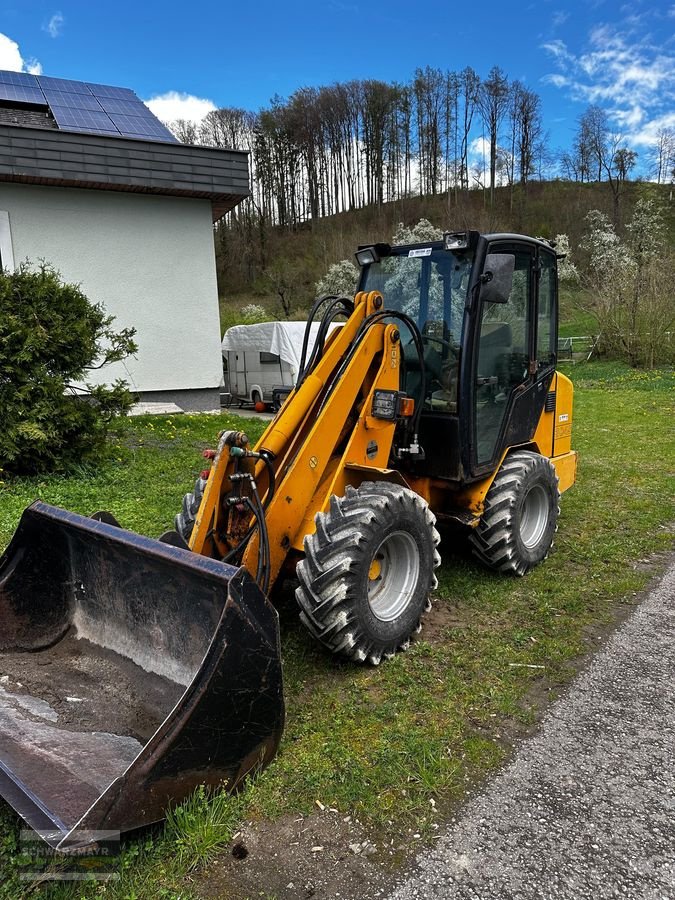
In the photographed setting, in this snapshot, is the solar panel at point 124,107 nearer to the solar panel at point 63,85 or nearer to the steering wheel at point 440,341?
the solar panel at point 63,85

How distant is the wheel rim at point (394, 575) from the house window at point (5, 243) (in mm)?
9804

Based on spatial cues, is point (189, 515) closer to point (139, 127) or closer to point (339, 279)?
point (139, 127)


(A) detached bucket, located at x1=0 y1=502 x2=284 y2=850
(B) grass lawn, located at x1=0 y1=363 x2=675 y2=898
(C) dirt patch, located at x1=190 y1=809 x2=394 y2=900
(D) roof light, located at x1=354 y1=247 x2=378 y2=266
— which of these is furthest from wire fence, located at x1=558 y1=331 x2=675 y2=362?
(C) dirt patch, located at x1=190 y1=809 x2=394 y2=900

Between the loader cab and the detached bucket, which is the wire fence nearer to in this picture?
the loader cab

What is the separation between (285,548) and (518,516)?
1.92 m

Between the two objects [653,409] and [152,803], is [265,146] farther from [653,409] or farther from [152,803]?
[152,803]

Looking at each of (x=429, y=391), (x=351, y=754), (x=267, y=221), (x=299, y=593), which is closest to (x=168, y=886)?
(x=351, y=754)

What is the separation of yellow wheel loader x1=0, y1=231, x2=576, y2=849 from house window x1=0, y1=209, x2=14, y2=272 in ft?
27.9

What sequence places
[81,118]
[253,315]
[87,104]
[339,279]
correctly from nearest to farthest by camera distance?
1. [81,118]
2. [87,104]
3. [253,315]
4. [339,279]

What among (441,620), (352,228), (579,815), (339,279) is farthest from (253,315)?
(579,815)

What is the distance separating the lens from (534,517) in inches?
204

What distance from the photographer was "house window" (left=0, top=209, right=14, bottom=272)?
10781 mm

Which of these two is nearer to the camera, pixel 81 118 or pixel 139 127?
pixel 81 118

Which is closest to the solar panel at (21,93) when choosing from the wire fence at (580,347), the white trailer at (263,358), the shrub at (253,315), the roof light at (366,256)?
the white trailer at (263,358)
